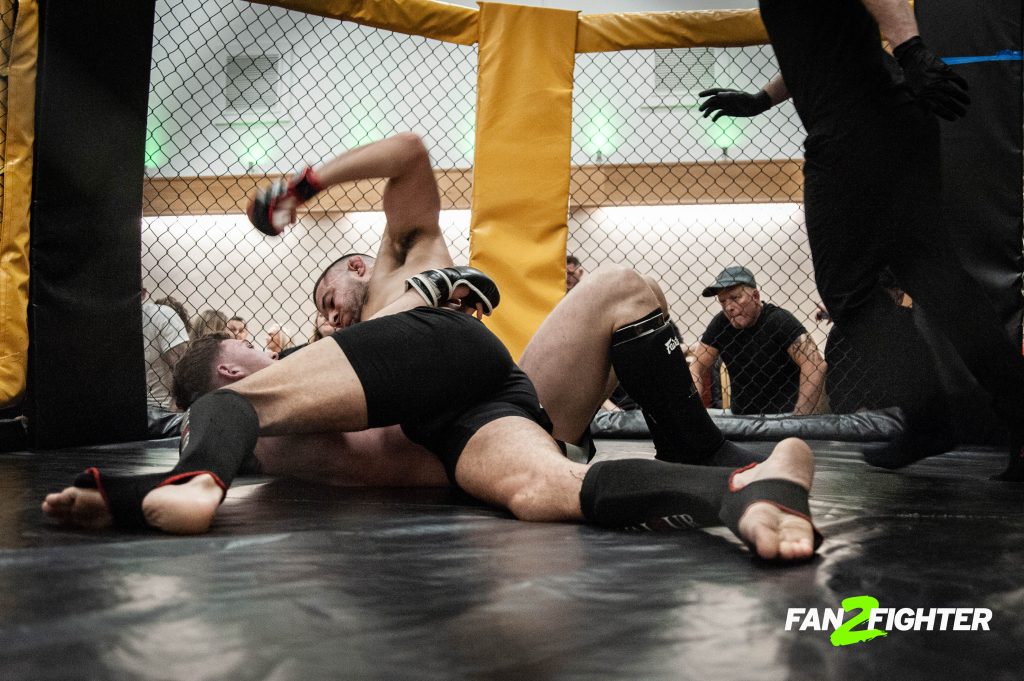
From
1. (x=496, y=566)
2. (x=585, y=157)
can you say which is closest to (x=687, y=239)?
(x=585, y=157)

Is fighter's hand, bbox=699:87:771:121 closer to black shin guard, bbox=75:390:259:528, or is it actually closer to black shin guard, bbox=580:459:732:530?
black shin guard, bbox=580:459:732:530

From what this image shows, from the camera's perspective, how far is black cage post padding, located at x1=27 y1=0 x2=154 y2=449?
2.36 m

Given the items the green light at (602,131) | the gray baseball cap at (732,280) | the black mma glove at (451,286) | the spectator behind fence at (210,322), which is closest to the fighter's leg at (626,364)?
the black mma glove at (451,286)

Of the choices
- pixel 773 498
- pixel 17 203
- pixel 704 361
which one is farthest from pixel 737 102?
pixel 17 203

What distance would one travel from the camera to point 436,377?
4.32 feet

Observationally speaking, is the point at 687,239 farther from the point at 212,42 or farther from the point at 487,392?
the point at 487,392

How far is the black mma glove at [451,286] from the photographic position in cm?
153

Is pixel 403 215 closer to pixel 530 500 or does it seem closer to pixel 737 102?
pixel 530 500

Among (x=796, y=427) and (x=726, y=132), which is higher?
(x=726, y=132)

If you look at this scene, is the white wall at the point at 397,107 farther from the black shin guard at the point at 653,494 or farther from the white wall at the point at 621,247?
the black shin guard at the point at 653,494

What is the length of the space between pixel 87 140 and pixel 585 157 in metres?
4.28

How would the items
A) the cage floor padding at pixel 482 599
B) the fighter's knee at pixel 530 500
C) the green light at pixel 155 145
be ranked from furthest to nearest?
the green light at pixel 155 145 < the fighter's knee at pixel 530 500 < the cage floor padding at pixel 482 599

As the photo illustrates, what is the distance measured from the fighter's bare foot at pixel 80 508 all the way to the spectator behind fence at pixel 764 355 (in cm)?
274

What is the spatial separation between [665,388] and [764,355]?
209 cm
